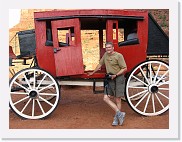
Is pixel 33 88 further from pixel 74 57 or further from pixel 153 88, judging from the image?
pixel 153 88

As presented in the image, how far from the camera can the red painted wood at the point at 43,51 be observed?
5711mm

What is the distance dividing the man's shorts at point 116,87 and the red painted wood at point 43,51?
4.04 ft

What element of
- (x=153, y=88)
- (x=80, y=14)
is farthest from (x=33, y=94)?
(x=153, y=88)

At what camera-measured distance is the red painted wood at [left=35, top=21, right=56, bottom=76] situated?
5711 millimetres

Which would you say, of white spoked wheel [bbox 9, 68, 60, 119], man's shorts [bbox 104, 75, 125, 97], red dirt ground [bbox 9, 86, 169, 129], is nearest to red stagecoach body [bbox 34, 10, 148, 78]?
white spoked wheel [bbox 9, 68, 60, 119]

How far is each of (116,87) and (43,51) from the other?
1699 millimetres

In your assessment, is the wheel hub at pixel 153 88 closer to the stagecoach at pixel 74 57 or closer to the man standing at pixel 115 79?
the stagecoach at pixel 74 57

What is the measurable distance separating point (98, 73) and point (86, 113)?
108 centimetres

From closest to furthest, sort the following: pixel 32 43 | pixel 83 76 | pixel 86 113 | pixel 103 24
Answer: pixel 83 76 < pixel 86 113 < pixel 103 24 < pixel 32 43

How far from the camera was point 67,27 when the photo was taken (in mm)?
5590

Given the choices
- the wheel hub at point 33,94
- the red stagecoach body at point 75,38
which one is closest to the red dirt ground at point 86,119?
the wheel hub at point 33,94

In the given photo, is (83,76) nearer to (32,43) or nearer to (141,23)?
(141,23)

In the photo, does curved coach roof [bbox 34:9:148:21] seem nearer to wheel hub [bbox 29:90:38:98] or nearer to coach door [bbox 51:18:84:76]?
coach door [bbox 51:18:84:76]

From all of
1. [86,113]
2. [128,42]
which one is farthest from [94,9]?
[86,113]
